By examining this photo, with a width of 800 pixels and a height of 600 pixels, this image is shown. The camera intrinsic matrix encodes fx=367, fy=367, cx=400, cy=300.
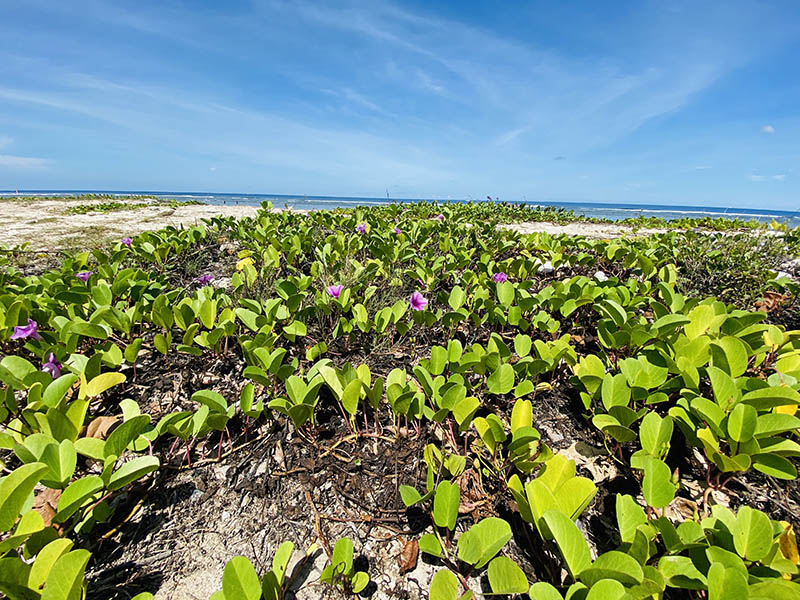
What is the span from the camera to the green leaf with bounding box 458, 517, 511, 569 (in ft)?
3.06

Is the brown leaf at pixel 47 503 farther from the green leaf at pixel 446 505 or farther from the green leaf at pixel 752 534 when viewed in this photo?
the green leaf at pixel 752 534

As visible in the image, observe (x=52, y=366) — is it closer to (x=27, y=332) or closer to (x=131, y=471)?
(x=27, y=332)

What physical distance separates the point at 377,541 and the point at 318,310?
1318mm

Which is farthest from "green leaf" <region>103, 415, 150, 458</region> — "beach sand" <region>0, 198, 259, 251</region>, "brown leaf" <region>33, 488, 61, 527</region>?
"beach sand" <region>0, 198, 259, 251</region>

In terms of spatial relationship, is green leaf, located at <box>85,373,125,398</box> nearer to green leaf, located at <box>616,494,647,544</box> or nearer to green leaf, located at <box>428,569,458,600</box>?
green leaf, located at <box>428,569,458,600</box>

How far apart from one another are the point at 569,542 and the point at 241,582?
781mm

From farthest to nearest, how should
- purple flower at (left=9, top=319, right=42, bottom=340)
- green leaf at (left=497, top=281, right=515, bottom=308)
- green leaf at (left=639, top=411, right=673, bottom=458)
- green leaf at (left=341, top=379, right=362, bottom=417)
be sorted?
green leaf at (left=497, top=281, right=515, bottom=308), purple flower at (left=9, top=319, right=42, bottom=340), green leaf at (left=341, top=379, right=362, bottom=417), green leaf at (left=639, top=411, right=673, bottom=458)

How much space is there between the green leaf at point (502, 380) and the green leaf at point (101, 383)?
1.49 m

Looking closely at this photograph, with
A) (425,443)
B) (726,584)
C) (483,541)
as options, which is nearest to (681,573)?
(726,584)

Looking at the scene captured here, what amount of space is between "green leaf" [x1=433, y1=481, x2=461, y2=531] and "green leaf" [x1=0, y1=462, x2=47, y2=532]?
1023 millimetres

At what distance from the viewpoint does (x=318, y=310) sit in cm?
221

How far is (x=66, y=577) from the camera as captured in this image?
81cm

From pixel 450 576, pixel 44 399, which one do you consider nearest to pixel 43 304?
pixel 44 399

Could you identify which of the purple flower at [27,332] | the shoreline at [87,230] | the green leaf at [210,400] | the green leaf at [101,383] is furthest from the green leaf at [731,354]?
the shoreline at [87,230]
